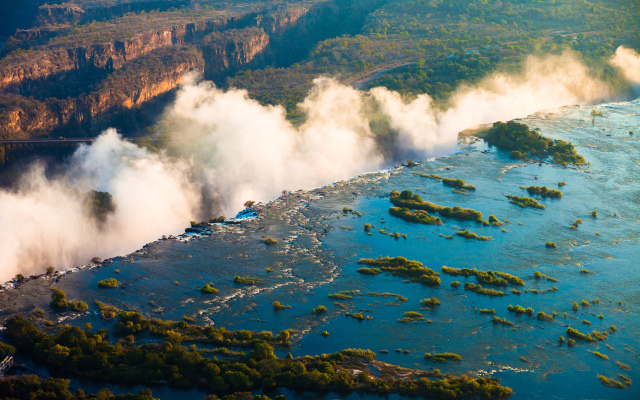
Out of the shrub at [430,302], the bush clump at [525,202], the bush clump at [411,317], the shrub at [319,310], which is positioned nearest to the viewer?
the bush clump at [411,317]

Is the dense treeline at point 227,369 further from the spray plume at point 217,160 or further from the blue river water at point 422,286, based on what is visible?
the spray plume at point 217,160

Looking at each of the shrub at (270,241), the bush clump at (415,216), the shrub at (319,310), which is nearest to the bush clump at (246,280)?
the shrub at (319,310)

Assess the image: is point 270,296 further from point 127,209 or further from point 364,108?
point 364,108

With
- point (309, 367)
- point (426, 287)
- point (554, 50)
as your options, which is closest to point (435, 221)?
point (426, 287)

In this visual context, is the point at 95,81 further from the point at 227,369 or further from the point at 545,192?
the point at 227,369

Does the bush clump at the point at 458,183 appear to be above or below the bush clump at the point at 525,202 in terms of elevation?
above

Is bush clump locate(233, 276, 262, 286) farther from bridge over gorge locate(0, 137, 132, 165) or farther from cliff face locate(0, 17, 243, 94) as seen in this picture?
cliff face locate(0, 17, 243, 94)
